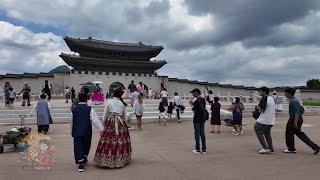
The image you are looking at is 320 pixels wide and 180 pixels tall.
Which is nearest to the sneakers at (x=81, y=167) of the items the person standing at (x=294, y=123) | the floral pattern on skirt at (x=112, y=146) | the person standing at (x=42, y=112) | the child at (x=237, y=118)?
the floral pattern on skirt at (x=112, y=146)

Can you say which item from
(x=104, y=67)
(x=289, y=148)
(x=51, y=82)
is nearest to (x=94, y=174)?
(x=289, y=148)

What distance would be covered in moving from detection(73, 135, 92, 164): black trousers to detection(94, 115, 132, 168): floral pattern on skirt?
28cm

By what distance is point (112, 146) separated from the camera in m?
7.57

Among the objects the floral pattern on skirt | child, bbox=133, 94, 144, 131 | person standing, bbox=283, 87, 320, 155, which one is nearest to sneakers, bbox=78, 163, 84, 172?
the floral pattern on skirt

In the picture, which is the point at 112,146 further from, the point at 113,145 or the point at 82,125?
the point at 82,125


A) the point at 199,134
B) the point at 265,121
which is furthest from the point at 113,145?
→ the point at 265,121

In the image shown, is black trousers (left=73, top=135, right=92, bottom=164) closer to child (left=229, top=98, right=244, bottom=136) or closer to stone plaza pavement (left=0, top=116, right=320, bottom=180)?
stone plaza pavement (left=0, top=116, right=320, bottom=180)

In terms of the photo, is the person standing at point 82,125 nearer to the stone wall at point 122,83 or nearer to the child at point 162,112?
the child at point 162,112

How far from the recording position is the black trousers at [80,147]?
294 inches

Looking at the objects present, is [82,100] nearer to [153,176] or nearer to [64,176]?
[64,176]

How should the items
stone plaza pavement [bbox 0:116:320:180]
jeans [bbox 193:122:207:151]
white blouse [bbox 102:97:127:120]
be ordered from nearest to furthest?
stone plaza pavement [bbox 0:116:320:180], white blouse [bbox 102:97:127:120], jeans [bbox 193:122:207:151]

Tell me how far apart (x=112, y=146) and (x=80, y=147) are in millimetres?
639

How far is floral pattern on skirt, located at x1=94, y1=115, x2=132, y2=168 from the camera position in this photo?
7.55 metres

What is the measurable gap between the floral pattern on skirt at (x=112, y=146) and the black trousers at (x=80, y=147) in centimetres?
28
